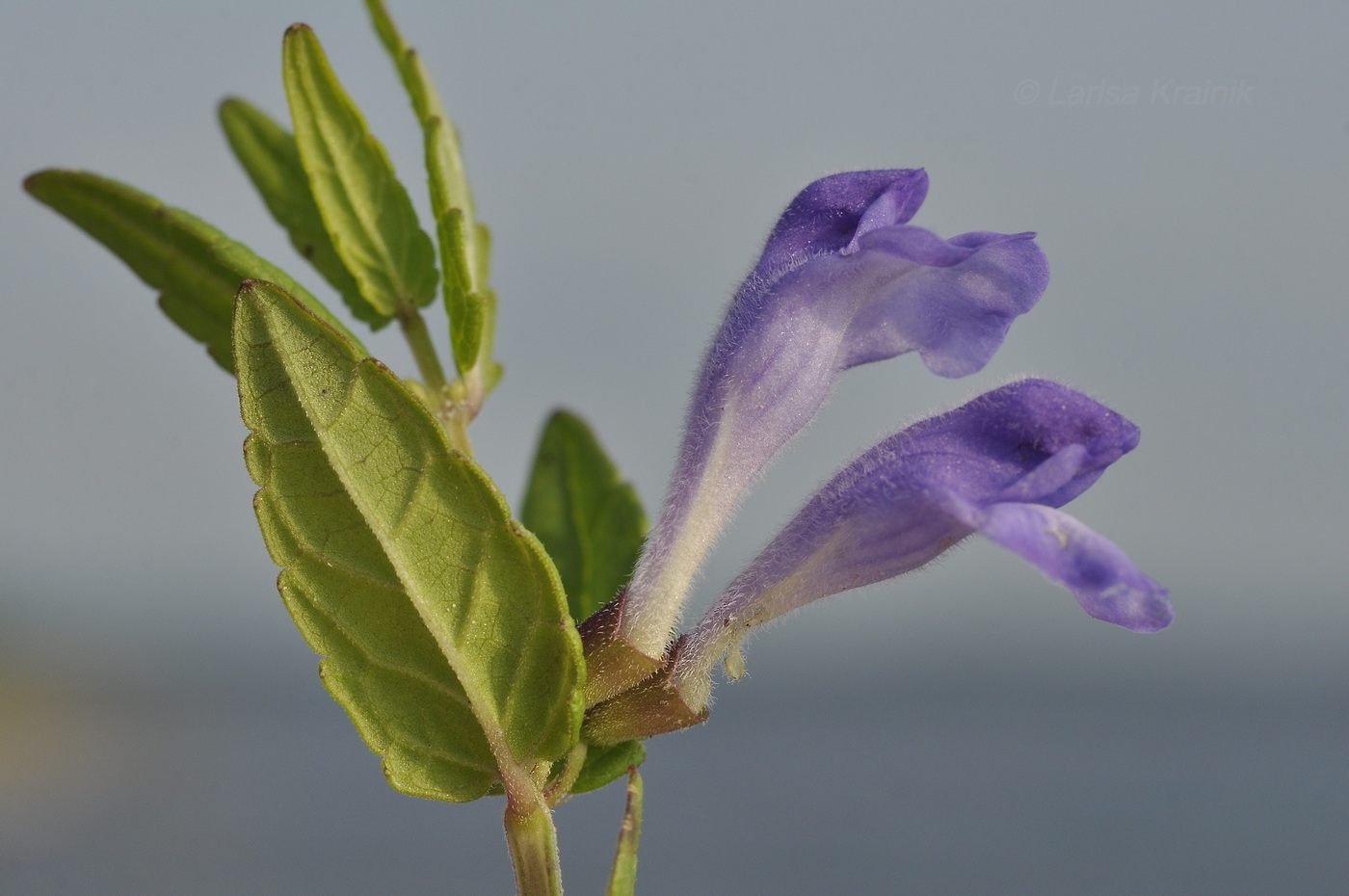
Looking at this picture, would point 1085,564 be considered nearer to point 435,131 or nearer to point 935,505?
point 935,505

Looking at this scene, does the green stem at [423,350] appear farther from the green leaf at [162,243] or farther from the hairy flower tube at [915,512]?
the hairy flower tube at [915,512]

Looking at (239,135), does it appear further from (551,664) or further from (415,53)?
(551,664)

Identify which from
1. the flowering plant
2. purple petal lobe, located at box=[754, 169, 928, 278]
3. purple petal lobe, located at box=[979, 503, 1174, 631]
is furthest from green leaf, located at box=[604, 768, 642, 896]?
purple petal lobe, located at box=[754, 169, 928, 278]

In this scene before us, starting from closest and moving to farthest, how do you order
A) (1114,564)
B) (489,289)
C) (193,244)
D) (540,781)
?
(1114,564)
(540,781)
(193,244)
(489,289)

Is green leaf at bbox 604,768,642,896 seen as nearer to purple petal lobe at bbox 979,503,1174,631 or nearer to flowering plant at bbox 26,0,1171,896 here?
flowering plant at bbox 26,0,1171,896

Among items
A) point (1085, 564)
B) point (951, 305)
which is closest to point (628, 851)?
point (1085, 564)

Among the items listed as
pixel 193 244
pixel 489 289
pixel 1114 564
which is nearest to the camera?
pixel 1114 564

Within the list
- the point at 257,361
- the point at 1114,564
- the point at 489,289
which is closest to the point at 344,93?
the point at 489,289
